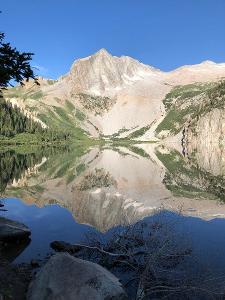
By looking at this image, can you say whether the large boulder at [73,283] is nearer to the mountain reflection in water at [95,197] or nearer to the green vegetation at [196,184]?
the mountain reflection in water at [95,197]

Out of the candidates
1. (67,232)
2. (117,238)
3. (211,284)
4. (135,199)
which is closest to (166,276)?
(211,284)

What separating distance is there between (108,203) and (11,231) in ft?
80.5

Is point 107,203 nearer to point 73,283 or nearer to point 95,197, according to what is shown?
→ point 95,197

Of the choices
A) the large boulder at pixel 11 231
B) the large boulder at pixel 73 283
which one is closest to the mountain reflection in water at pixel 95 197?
A: the large boulder at pixel 11 231

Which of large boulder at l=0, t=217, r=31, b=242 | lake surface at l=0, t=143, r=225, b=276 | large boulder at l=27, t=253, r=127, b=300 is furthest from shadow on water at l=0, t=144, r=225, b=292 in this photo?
large boulder at l=27, t=253, r=127, b=300

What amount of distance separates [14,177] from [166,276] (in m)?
63.4

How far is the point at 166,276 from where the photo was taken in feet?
79.6

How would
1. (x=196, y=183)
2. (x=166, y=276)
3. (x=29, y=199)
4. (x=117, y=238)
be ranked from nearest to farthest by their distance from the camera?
(x=166, y=276) < (x=117, y=238) < (x=29, y=199) < (x=196, y=183)

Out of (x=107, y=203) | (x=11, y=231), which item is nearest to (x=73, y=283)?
(x=11, y=231)

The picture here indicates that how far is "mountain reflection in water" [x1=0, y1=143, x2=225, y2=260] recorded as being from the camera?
136ft

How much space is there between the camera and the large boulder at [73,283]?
59.3 ft

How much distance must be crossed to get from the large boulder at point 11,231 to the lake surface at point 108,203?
105cm

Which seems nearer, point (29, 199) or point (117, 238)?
point (117, 238)

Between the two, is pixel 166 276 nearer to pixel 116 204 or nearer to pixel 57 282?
pixel 57 282
